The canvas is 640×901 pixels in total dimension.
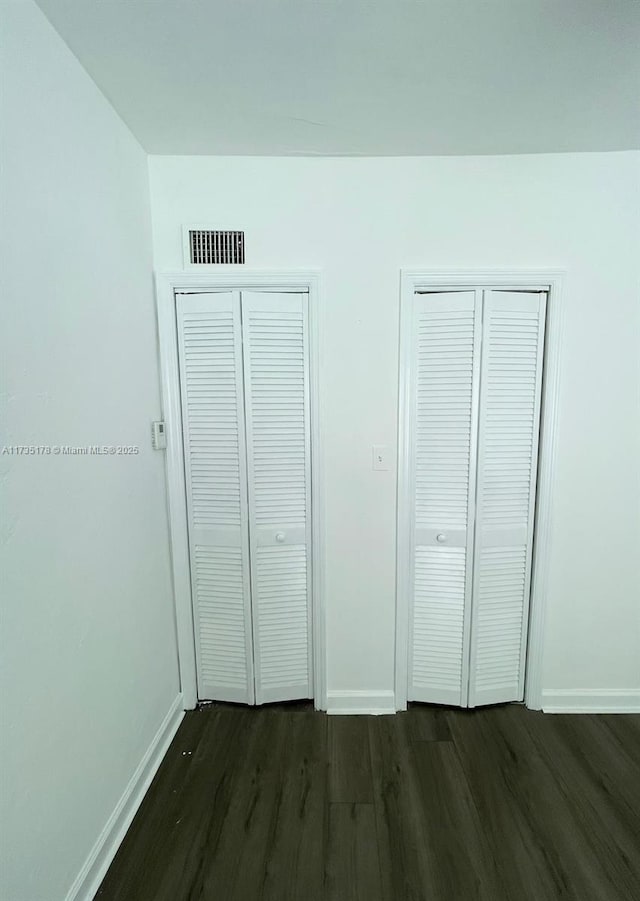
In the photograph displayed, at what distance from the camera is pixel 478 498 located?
1679 mm

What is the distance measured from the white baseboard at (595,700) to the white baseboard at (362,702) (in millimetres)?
755

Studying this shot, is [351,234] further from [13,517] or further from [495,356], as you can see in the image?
[13,517]

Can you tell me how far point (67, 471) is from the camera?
1058 mm

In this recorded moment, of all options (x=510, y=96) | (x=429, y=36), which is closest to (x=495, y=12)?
(x=429, y=36)

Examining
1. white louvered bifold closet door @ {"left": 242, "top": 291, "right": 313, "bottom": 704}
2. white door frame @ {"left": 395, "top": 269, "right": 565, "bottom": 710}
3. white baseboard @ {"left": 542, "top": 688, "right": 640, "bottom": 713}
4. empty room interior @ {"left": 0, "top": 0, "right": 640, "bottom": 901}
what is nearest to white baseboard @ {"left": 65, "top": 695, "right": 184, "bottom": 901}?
empty room interior @ {"left": 0, "top": 0, "right": 640, "bottom": 901}

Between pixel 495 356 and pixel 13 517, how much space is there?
5.79ft

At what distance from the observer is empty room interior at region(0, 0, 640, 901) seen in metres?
1.00

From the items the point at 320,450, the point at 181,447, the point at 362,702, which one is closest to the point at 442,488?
the point at 320,450

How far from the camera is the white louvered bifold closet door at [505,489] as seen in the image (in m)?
1.61

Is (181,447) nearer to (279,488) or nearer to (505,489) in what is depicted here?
(279,488)

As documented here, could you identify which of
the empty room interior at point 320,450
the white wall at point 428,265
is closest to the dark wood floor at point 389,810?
the empty room interior at point 320,450

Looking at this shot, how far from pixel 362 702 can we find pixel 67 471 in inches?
64.3

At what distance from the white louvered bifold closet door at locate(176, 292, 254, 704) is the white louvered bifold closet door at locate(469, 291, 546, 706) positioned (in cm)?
108

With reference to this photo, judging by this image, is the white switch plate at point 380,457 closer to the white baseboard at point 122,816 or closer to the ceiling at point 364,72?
the ceiling at point 364,72
